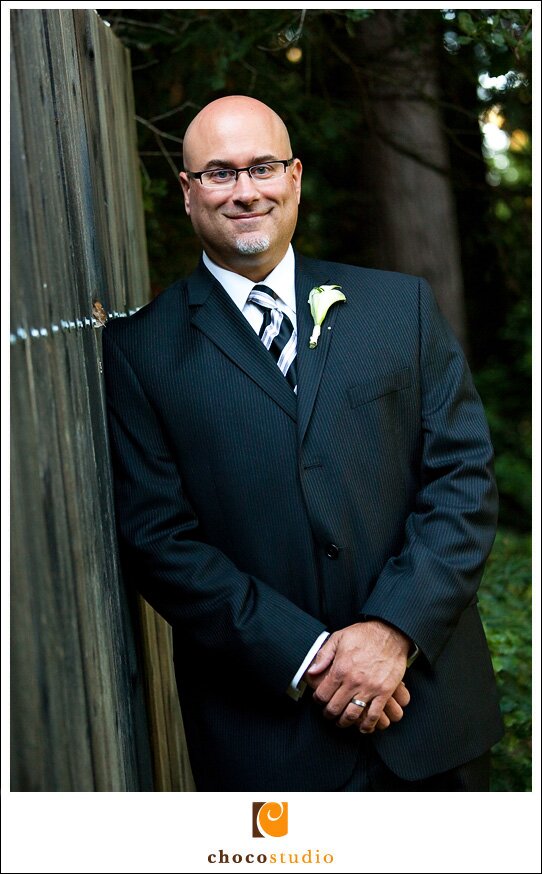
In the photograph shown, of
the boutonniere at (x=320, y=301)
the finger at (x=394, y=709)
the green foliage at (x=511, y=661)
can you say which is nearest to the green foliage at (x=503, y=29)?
the boutonniere at (x=320, y=301)

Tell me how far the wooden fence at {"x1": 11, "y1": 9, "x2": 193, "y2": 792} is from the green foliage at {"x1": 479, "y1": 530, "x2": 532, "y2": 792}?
4.87ft

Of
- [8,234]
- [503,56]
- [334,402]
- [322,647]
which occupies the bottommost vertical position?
[322,647]

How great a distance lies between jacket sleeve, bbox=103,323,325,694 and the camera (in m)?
2.29

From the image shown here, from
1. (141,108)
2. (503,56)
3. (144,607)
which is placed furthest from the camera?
(141,108)

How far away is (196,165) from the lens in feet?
8.27

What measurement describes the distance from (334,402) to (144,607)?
0.88 meters

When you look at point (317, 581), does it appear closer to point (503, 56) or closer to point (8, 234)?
point (8, 234)

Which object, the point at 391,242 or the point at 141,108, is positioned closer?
the point at 141,108

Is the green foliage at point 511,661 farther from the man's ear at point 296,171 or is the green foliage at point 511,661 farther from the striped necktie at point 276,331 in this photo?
the man's ear at point 296,171

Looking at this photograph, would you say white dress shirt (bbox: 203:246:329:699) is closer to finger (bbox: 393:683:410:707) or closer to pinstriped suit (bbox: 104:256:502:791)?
pinstriped suit (bbox: 104:256:502:791)

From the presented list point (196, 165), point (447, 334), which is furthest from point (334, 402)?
point (196, 165)

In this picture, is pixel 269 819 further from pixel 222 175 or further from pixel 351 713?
pixel 222 175

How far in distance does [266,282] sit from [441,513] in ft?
2.32

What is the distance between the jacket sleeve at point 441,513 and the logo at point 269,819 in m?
0.46
